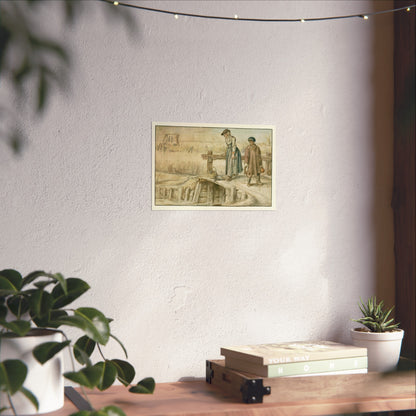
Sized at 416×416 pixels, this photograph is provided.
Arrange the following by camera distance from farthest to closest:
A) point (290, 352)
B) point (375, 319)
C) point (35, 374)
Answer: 1. point (375, 319)
2. point (290, 352)
3. point (35, 374)

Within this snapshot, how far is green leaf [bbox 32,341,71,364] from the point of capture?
1.43 m

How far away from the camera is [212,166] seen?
6.69 ft

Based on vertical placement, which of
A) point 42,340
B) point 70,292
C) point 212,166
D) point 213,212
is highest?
point 212,166

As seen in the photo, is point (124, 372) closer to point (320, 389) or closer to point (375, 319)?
point (320, 389)

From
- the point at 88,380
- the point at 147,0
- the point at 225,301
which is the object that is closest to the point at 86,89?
the point at 147,0

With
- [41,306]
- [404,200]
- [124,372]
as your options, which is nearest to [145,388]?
[124,372]

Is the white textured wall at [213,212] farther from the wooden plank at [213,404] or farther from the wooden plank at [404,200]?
the wooden plank at [213,404]

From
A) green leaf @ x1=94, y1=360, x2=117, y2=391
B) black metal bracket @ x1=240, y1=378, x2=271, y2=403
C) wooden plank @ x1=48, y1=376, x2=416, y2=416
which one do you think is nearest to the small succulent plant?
wooden plank @ x1=48, y1=376, x2=416, y2=416

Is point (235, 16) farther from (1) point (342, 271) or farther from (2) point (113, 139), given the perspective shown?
(1) point (342, 271)

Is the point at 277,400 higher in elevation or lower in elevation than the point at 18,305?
lower

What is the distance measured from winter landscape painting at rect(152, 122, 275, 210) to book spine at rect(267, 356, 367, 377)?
22.3 inches

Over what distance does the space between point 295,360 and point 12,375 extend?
0.79 metres

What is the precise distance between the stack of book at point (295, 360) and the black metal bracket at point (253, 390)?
0.04 metres

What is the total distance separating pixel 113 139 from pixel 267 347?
821 mm
